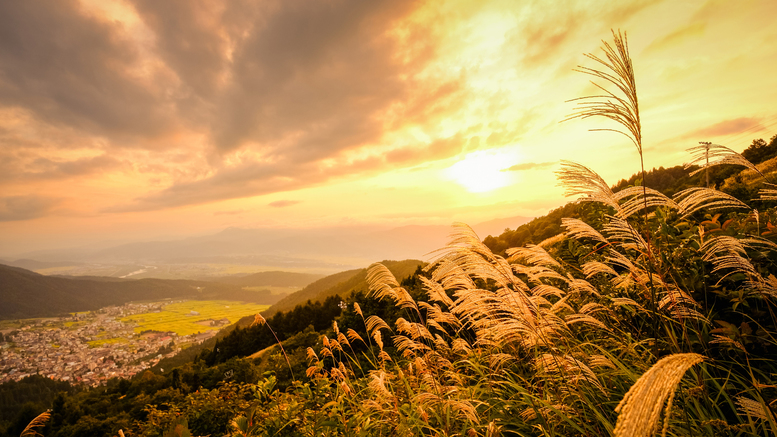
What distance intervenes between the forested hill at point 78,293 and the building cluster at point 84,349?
1142 inches

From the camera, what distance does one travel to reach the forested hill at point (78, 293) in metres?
131

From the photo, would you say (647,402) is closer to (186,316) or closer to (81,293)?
(186,316)

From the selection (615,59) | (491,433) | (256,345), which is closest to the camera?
(615,59)

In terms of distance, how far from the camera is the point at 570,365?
2373 mm

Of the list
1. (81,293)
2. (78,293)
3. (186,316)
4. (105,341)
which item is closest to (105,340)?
(105,341)

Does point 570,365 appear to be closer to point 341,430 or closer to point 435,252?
point 435,252

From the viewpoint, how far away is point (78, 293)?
14438cm

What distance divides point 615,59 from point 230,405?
7.16 metres

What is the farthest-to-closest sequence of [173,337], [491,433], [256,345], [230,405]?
[173,337] → [256,345] → [230,405] → [491,433]

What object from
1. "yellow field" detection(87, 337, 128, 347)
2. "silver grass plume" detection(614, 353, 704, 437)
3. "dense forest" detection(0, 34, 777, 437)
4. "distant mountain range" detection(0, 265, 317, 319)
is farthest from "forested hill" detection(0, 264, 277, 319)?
"silver grass plume" detection(614, 353, 704, 437)

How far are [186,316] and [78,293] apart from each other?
81.6 meters

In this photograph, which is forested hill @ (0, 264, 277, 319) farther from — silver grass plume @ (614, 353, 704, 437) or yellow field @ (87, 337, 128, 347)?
silver grass plume @ (614, 353, 704, 437)

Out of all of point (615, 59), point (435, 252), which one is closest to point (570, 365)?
point (435, 252)

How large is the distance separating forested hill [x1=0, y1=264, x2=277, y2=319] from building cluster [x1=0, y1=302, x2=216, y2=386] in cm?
2900
